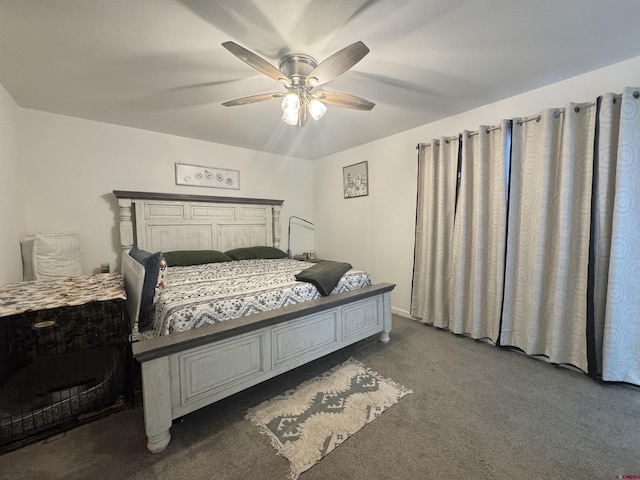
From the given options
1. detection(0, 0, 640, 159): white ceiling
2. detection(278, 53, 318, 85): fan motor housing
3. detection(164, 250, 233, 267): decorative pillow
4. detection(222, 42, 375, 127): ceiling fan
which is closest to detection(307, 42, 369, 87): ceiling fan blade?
detection(222, 42, 375, 127): ceiling fan

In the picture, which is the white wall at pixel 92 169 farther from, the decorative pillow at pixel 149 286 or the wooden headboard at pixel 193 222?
the decorative pillow at pixel 149 286

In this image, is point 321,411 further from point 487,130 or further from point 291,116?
point 487,130

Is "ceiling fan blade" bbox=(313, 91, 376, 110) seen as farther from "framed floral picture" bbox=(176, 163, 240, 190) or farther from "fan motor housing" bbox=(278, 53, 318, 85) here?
"framed floral picture" bbox=(176, 163, 240, 190)

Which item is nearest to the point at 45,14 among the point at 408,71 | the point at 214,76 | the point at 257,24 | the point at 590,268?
the point at 214,76

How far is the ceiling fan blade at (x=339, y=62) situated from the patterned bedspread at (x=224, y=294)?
58.8 inches

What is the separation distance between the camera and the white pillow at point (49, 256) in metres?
2.44

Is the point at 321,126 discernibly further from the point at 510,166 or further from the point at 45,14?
the point at 45,14

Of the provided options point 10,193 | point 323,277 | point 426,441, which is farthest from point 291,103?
point 10,193

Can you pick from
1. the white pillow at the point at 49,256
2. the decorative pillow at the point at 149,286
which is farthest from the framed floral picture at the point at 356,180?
the white pillow at the point at 49,256

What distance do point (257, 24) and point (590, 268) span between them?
2863mm

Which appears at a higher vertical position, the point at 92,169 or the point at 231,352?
the point at 92,169

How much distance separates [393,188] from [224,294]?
8.53 feet

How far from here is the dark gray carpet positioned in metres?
1.26

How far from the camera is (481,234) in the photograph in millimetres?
2557
